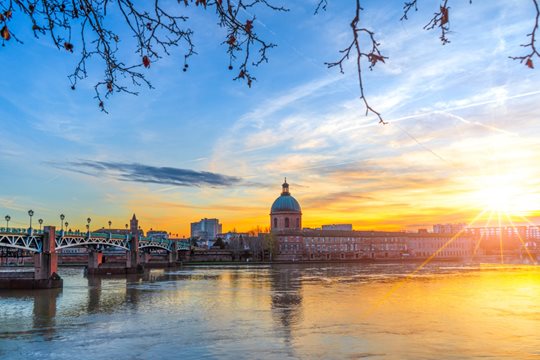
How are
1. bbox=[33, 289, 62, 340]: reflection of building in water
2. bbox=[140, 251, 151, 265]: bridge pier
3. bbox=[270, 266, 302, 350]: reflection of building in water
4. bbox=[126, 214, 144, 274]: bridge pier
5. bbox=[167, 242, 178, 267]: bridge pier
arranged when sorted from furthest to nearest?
bbox=[167, 242, 178, 267]: bridge pier → bbox=[140, 251, 151, 265]: bridge pier → bbox=[126, 214, 144, 274]: bridge pier → bbox=[33, 289, 62, 340]: reflection of building in water → bbox=[270, 266, 302, 350]: reflection of building in water

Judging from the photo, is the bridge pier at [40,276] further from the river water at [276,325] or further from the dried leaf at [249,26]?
the dried leaf at [249,26]

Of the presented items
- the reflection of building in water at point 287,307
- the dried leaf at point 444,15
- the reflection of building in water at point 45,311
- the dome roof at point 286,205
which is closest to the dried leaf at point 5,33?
the dried leaf at point 444,15

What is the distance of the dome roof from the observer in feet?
504

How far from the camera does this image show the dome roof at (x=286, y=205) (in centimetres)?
15362

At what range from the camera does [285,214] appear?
15275 cm

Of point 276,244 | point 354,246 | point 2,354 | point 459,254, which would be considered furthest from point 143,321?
point 459,254

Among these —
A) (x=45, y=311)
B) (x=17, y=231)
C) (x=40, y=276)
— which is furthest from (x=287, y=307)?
(x=17, y=231)

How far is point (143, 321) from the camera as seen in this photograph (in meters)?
30.9

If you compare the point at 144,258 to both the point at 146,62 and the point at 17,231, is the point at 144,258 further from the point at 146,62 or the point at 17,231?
the point at 146,62

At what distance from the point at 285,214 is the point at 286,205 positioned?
9.76ft

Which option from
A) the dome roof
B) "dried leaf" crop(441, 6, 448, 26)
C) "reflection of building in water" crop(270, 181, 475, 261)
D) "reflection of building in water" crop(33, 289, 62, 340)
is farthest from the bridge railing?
the dome roof

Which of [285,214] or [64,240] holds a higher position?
[285,214]

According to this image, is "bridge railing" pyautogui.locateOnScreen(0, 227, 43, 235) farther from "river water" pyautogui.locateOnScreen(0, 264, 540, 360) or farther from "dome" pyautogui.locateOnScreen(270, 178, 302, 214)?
"dome" pyautogui.locateOnScreen(270, 178, 302, 214)

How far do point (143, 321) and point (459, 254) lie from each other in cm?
15934
